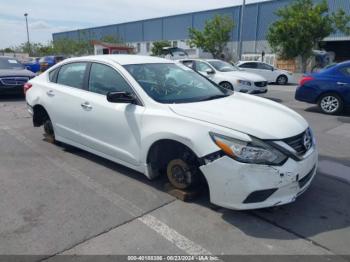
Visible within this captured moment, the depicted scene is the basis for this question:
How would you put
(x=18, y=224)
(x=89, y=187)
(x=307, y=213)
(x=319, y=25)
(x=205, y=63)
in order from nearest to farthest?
(x=18, y=224)
(x=307, y=213)
(x=89, y=187)
(x=205, y=63)
(x=319, y=25)

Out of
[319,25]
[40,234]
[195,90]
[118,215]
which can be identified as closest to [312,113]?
[195,90]

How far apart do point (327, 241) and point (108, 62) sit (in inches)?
131

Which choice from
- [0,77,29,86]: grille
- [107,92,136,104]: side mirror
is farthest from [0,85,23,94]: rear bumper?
[107,92,136,104]: side mirror

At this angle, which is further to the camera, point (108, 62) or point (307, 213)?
point (108, 62)

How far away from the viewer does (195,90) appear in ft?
14.2

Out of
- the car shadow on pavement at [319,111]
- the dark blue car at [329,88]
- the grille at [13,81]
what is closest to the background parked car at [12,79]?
the grille at [13,81]

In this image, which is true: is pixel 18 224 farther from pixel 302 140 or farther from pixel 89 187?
pixel 302 140

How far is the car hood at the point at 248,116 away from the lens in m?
3.21

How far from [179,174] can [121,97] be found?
1130mm

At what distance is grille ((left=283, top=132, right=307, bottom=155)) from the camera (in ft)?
10.7

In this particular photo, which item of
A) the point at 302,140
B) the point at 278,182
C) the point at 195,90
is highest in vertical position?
the point at 195,90

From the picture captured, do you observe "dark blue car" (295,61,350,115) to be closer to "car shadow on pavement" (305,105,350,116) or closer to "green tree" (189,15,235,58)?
"car shadow on pavement" (305,105,350,116)

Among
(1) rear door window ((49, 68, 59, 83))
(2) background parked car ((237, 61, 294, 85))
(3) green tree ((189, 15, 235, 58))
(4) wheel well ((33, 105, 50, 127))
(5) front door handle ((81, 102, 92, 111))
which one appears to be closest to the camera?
(5) front door handle ((81, 102, 92, 111))

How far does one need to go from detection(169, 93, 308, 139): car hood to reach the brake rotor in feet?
1.91
